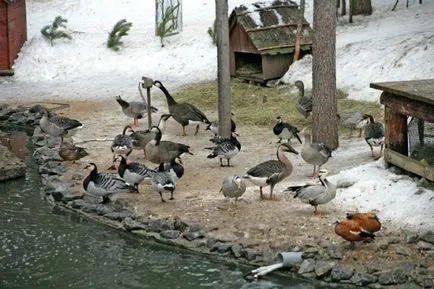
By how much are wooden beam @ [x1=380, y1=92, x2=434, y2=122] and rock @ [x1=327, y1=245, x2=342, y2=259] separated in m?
2.49

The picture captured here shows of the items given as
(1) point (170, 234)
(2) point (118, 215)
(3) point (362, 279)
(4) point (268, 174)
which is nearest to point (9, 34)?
(2) point (118, 215)

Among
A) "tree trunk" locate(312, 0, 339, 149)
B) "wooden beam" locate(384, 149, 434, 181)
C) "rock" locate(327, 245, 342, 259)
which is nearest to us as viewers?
"rock" locate(327, 245, 342, 259)

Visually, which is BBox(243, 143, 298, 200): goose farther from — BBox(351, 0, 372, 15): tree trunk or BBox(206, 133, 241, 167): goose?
BBox(351, 0, 372, 15): tree trunk

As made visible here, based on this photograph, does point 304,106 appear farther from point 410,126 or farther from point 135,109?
point 410,126

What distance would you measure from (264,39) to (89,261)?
36.9 feet

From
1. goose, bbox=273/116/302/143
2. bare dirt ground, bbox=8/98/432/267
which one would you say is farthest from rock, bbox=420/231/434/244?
goose, bbox=273/116/302/143

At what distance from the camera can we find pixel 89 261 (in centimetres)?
1276

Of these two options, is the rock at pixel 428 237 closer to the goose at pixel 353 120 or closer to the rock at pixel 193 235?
the rock at pixel 193 235

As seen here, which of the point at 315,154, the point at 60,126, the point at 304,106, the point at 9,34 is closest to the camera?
the point at 315,154

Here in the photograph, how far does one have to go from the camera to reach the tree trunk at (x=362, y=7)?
2591 cm

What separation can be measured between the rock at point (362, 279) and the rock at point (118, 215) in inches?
154

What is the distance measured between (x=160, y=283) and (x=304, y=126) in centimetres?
768

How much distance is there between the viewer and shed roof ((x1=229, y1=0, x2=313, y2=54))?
22.9 m

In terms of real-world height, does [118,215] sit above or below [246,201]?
below
